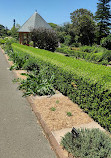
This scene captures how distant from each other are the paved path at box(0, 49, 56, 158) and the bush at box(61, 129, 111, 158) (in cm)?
41

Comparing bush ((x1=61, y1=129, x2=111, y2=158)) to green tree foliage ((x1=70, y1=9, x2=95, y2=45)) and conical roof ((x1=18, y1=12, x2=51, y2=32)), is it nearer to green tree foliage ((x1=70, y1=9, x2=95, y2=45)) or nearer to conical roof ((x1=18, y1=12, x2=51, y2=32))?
conical roof ((x1=18, y1=12, x2=51, y2=32))

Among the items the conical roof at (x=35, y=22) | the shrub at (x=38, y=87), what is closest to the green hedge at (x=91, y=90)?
the shrub at (x=38, y=87)

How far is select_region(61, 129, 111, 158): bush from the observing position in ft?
7.98

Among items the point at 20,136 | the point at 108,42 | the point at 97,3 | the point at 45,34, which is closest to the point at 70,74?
the point at 20,136

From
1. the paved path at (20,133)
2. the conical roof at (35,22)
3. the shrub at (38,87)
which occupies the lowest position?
the paved path at (20,133)

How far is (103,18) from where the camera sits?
45.8 meters

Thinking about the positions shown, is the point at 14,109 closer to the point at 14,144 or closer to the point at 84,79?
the point at 14,144

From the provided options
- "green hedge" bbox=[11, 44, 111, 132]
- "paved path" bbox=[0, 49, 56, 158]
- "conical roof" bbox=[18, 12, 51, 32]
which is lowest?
"paved path" bbox=[0, 49, 56, 158]

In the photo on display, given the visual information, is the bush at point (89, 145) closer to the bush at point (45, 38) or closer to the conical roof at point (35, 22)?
the bush at point (45, 38)

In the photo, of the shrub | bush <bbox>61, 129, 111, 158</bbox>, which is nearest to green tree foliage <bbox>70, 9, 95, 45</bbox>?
the shrub

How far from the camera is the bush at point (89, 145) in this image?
7.98 feet

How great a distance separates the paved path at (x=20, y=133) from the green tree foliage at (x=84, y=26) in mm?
40405

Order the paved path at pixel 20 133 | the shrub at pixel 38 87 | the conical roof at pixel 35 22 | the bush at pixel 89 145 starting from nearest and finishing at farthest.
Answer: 1. the bush at pixel 89 145
2. the paved path at pixel 20 133
3. the shrub at pixel 38 87
4. the conical roof at pixel 35 22

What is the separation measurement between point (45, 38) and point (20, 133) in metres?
12.7
